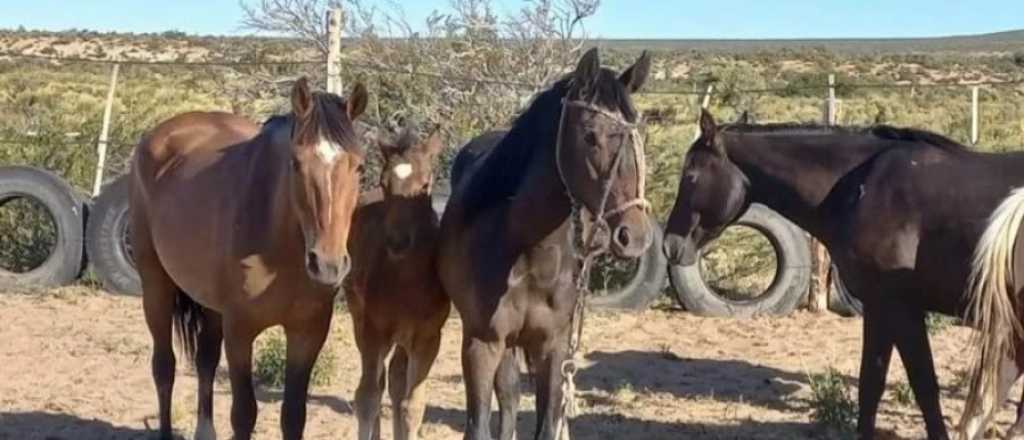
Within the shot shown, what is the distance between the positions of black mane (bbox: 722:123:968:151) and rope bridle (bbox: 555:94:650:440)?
2087 millimetres

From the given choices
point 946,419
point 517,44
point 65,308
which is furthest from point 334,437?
point 517,44

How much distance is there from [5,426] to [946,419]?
470cm

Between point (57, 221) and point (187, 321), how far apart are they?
4.70 metres

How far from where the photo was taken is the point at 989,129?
77.1ft

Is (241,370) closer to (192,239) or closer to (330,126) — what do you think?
(192,239)

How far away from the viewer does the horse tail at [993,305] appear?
512cm

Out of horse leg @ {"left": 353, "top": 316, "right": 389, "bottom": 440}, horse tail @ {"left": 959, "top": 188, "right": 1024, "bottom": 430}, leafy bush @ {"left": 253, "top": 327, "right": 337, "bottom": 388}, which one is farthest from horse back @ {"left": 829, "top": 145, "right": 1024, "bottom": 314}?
leafy bush @ {"left": 253, "top": 327, "right": 337, "bottom": 388}

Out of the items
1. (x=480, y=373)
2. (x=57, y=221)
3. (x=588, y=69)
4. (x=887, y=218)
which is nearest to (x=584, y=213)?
(x=588, y=69)

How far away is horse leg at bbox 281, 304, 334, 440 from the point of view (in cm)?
493

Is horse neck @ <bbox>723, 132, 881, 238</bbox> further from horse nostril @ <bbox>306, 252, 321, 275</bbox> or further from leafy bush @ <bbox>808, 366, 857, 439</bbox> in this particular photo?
horse nostril @ <bbox>306, 252, 321, 275</bbox>

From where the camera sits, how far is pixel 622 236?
4242 millimetres

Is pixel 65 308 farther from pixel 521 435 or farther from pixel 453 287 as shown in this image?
pixel 453 287

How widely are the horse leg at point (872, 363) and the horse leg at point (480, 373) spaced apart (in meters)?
2.03

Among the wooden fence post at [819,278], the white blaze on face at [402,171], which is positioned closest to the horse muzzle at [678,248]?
the white blaze on face at [402,171]
